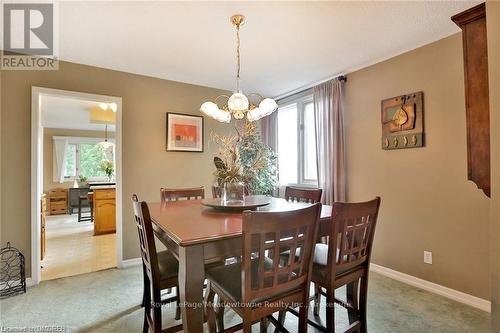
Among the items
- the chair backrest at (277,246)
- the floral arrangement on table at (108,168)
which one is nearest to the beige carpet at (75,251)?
the floral arrangement on table at (108,168)

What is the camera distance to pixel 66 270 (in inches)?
117

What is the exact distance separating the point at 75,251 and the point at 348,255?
3900 millimetres

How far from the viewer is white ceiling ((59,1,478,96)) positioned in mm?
1916

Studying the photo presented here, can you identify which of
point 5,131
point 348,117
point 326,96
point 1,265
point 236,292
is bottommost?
point 1,265

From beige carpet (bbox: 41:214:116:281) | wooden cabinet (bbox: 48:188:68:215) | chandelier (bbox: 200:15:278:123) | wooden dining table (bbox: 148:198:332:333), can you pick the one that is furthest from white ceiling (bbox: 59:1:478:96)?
wooden cabinet (bbox: 48:188:68:215)

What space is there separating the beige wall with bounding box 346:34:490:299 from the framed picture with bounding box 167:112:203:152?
221 cm

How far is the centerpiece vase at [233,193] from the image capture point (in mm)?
1952

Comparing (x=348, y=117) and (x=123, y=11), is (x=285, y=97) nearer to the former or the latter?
(x=348, y=117)

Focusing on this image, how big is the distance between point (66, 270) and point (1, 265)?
60 centimetres

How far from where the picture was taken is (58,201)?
6.83 metres

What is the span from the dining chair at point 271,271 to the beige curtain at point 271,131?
3.05 meters

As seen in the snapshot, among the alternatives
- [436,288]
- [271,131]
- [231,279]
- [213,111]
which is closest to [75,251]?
[213,111]

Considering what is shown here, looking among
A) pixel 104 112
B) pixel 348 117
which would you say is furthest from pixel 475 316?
pixel 104 112

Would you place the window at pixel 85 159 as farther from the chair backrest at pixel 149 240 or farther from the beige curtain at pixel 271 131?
the chair backrest at pixel 149 240
